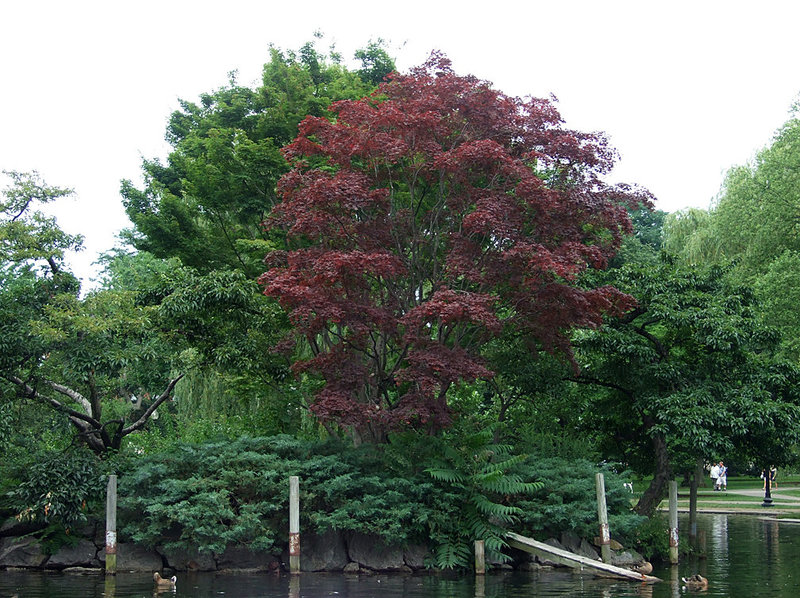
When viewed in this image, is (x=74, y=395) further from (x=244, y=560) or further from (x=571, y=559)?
(x=571, y=559)

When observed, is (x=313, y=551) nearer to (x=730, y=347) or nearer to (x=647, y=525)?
(x=647, y=525)

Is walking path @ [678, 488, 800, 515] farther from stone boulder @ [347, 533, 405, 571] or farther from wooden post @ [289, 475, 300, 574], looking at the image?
wooden post @ [289, 475, 300, 574]

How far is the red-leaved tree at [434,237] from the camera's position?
18.7 m

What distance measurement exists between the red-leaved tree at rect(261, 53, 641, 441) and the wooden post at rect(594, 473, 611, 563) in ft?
11.3

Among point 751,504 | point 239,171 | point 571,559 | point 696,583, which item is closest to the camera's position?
point 696,583

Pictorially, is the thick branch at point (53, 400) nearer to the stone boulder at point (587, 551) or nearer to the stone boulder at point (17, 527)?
the stone boulder at point (17, 527)

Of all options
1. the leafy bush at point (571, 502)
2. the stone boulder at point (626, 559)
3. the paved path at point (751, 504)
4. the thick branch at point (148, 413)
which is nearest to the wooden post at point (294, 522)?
the leafy bush at point (571, 502)

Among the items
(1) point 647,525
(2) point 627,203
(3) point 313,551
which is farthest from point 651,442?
(3) point 313,551

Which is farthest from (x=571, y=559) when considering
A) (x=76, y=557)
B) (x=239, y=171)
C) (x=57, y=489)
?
(x=239, y=171)

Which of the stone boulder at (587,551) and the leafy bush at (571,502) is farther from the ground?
the leafy bush at (571,502)

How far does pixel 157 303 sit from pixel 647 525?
13587 millimetres

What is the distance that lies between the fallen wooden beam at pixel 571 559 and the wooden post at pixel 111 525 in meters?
8.51

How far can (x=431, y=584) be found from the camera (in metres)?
17.0

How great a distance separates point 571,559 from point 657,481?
203 inches
